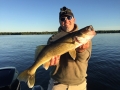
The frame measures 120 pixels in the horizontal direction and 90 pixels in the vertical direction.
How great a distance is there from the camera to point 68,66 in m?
3.71

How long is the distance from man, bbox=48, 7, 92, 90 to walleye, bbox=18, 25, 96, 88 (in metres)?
0.17

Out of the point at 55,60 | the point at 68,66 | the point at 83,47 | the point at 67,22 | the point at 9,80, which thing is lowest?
the point at 9,80

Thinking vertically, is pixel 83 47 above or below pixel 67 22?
below

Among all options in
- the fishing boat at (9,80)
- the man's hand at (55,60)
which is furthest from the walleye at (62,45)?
the fishing boat at (9,80)

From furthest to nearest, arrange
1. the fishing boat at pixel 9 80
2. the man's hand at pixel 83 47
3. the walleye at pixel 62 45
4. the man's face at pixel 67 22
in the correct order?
the fishing boat at pixel 9 80, the man's face at pixel 67 22, the man's hand at pixel 83 47, the walleye at pixel 62 45

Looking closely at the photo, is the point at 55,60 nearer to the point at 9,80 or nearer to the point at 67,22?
the point at 67,22

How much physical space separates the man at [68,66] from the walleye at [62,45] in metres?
0.17

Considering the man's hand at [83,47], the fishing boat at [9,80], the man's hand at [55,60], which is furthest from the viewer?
the fishing boat at [9,80]

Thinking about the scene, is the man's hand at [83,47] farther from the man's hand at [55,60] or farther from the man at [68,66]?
the man's hand at [55,60]

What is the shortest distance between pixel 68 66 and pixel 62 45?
0.67 metres

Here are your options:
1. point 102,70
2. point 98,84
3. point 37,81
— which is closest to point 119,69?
point 102,70

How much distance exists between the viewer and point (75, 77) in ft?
12.4

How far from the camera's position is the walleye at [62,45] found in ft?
10.4

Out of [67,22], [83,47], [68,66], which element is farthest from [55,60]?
[67,22]
